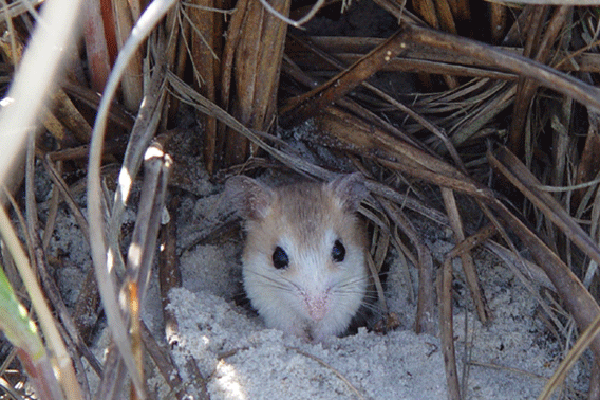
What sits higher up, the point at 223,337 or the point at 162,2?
the point at 162,2

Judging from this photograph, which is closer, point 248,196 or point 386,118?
point 386,118

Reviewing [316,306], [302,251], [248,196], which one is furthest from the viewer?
[248,196]

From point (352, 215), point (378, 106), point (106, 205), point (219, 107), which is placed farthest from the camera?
point (352, 215)

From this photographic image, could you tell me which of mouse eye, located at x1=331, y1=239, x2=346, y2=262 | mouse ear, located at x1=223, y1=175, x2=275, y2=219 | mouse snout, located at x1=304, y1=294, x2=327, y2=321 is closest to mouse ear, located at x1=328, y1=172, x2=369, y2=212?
mouse eye, located at x1=331, y1=239, x2=346, y2=262

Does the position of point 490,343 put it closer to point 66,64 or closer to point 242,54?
point 242,54

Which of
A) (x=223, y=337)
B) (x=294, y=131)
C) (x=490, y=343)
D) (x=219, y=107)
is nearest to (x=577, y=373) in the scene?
(x=490, y=343)

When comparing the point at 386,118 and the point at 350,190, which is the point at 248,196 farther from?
the point at 386,118

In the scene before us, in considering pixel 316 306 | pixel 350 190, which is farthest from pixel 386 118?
pixel 316 306
